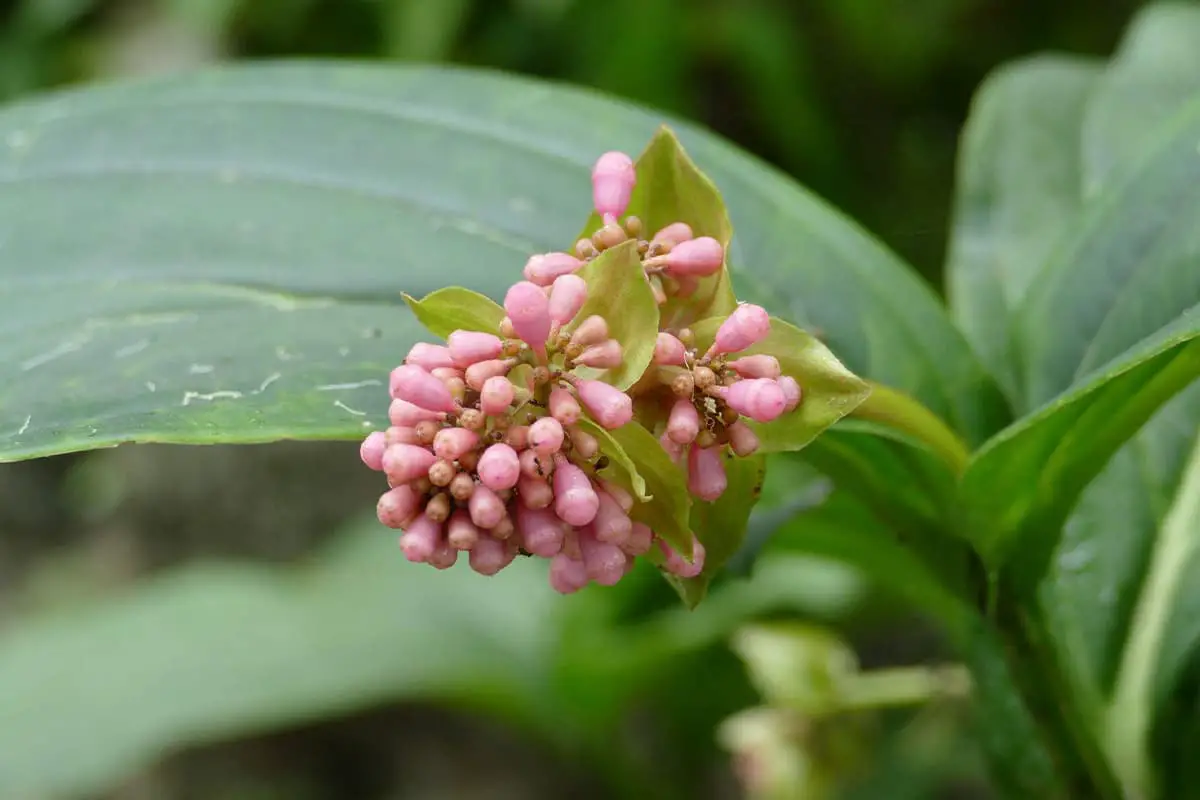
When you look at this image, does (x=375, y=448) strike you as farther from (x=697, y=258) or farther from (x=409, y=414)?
(x=697, y=258)

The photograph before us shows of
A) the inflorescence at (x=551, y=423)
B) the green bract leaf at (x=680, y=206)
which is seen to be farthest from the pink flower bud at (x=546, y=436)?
the green bract leaf at (x=680, y=206)

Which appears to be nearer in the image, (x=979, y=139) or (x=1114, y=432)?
(x=1114, y=432)

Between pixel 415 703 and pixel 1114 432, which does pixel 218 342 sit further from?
pixel 415 703

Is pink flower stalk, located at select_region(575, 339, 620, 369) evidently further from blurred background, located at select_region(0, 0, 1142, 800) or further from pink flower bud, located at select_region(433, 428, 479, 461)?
blurred background, located at select_region(0, 0, 1142, 800)

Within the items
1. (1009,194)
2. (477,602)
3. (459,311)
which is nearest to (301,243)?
(459,311)

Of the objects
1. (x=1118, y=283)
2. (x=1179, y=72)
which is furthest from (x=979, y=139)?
(x=1118, y=283)

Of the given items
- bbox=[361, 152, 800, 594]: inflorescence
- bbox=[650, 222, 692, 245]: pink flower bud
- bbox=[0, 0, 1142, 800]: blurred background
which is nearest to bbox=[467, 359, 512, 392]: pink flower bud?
bbox=[361, 152, 800, 594]: inflorescence
